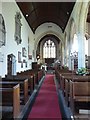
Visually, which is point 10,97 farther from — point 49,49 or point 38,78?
point 49,49

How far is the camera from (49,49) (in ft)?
95.3

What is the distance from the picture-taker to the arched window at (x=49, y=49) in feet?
95.1

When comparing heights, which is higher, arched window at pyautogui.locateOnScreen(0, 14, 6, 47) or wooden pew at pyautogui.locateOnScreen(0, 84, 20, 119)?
arched window at pyautogui.locateOnScreen(0, 14, 6, 47)

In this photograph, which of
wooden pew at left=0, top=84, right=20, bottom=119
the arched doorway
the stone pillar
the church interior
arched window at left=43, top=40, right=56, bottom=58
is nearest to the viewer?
wooden pew at left=0, top=84, right=20, bottom=119

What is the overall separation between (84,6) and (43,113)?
20.8 feet

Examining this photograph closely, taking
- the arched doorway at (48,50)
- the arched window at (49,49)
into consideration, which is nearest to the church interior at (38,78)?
the arched doorway at (48,50)

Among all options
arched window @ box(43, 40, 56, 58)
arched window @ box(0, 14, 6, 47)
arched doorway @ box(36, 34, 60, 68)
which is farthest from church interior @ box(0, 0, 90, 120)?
arched window @ box(43, 40, 56, 58)

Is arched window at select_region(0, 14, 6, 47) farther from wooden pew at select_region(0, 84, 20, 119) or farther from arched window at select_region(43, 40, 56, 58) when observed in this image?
arched window at select_region(43, 40, 56, 58)

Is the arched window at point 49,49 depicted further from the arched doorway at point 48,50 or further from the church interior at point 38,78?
the church interior at point 38,78

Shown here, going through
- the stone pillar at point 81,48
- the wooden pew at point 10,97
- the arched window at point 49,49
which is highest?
the arched window at point 49,49

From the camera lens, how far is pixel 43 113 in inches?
172

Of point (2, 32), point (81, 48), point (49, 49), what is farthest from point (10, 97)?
point (49, 49)

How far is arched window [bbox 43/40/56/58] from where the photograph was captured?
1141 inches

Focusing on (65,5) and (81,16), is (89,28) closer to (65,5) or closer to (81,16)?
(65,5)
